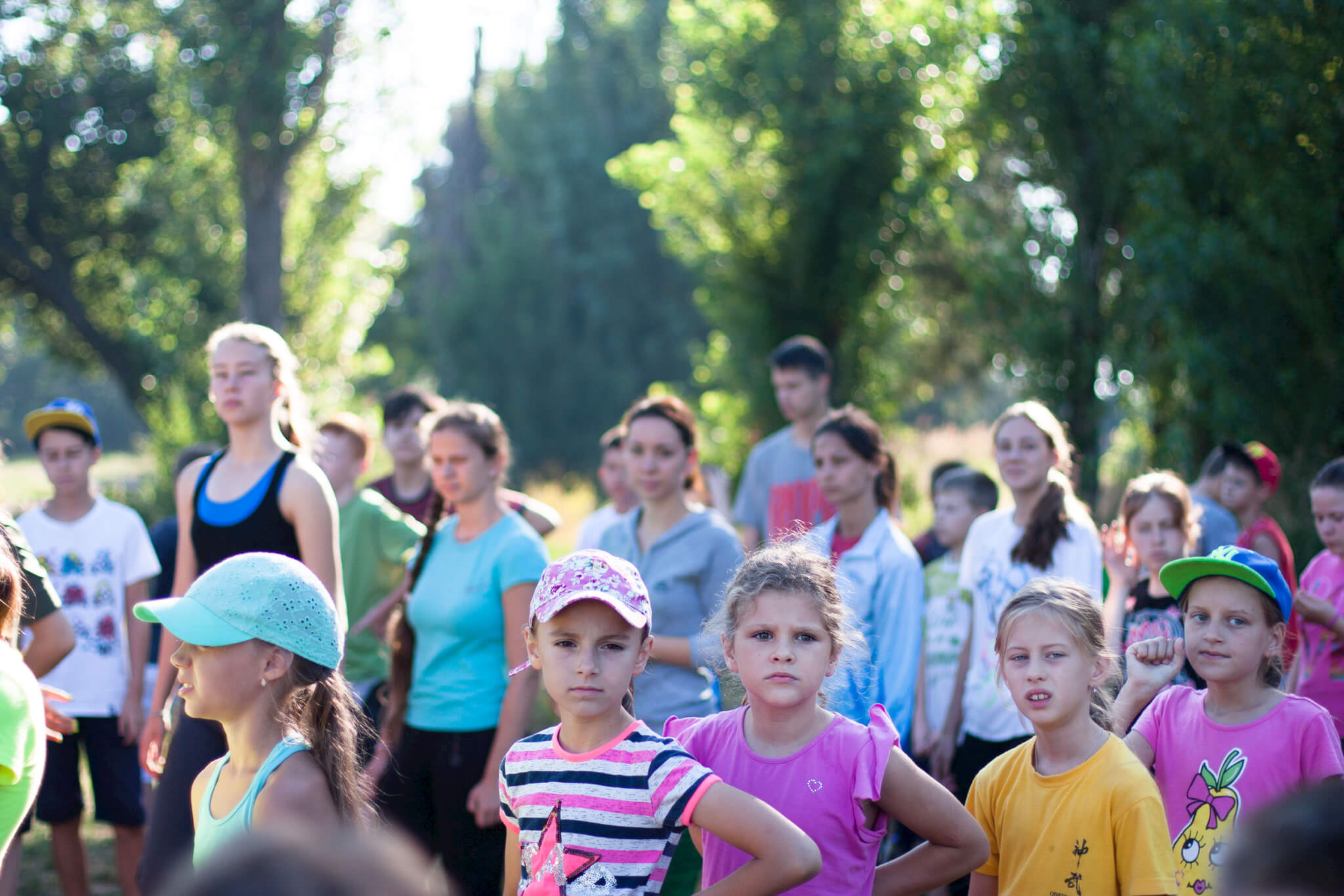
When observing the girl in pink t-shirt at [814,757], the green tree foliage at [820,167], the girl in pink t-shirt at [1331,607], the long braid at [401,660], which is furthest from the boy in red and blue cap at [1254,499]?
the green tree foliage at [820,167]

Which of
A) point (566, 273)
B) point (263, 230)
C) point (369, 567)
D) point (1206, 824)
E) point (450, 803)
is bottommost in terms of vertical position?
point (1206, 824)

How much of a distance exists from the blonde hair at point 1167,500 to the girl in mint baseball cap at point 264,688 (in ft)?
9.04

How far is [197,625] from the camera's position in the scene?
2.28 metres

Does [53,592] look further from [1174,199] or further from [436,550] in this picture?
[1174,199]

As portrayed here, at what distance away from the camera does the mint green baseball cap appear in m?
2.28

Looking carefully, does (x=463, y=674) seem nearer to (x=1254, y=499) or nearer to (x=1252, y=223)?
(x=1254, y=499)

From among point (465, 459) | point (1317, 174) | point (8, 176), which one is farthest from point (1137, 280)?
point (8, 176)

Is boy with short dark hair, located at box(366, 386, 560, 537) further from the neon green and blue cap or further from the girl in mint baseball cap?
the neon green and blue cap

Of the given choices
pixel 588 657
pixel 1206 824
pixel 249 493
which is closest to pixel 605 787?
pixel 588 657

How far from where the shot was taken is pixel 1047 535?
12.7 feet

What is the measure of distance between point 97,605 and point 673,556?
2376 millimetres

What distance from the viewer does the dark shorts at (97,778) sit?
429 cm

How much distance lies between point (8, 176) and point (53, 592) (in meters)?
16.3

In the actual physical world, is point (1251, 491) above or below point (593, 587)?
above
